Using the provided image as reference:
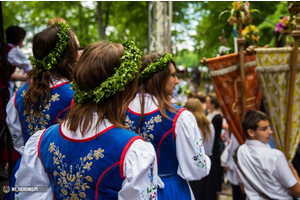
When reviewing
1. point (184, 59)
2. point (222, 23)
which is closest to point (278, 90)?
point (222, 23)

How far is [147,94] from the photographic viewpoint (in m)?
2.21

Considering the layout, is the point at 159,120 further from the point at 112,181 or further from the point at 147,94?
the point at 112,181

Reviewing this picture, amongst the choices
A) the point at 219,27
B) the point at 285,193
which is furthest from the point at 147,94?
the point at 219,27

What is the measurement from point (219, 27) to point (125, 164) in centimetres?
1239

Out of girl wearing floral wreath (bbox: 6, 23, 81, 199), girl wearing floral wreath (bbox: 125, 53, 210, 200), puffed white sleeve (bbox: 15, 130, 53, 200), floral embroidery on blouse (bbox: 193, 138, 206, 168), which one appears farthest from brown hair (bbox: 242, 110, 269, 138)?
puffed white sleeve (bbox: 15, 130, 53, 200)

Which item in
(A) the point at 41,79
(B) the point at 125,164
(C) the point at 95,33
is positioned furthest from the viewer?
(C) the point at 95,33

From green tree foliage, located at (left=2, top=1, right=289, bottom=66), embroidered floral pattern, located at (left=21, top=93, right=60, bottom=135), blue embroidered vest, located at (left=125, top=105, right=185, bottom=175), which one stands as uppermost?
green tree foliage, located at (left=2, top=1, right=289, bottom=66)

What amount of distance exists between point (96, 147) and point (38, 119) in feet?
2.85

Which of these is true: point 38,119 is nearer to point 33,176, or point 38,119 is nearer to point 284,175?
point 33,176

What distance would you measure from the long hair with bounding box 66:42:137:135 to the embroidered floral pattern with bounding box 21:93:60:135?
0.65 meters

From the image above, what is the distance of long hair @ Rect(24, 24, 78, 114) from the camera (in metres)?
2.01

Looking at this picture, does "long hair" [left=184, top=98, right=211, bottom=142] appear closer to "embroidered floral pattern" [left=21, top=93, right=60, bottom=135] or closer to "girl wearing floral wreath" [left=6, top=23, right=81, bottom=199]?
"girl wearing floral wreath" [left=6, top=23, right=81, bottom=199]

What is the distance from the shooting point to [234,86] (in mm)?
3424

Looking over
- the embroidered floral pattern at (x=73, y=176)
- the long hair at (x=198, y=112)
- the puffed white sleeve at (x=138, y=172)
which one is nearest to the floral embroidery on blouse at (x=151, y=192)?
the puffed white sleeve at (x=138, y=172)
